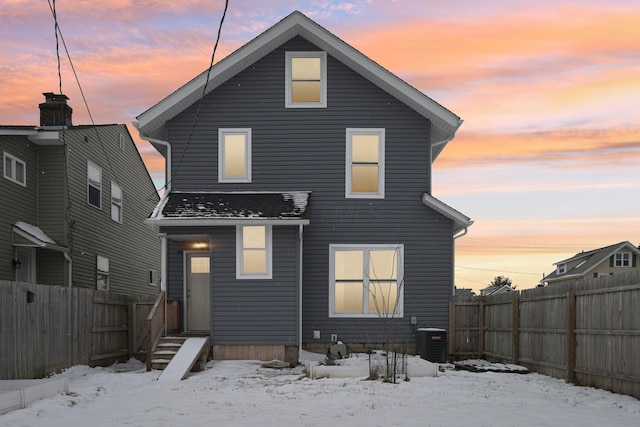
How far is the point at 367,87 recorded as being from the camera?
17.7m

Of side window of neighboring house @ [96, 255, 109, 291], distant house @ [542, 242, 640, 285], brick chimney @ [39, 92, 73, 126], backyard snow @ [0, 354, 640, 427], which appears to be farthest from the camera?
distant house @ [542, 242, 640, 285]

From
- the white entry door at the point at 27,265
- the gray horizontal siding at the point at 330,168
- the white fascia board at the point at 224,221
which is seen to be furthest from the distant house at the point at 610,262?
the white entry door at the point at 27,265

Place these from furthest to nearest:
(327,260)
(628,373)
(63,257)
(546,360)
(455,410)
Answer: (63,257)
(327,260)
(546,360)
(628,373)
(455,410)

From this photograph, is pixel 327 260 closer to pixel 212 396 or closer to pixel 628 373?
pixel 212 396

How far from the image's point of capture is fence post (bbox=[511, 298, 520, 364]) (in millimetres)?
15047

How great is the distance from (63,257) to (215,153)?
22.0ft

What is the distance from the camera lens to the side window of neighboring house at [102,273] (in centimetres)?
2283

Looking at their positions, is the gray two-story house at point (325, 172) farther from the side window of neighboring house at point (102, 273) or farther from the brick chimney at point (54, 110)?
the side window of neighboring house at point (102, 273)

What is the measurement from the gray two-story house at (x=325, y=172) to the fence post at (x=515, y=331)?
2374 mm

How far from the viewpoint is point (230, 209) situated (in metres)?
16.2

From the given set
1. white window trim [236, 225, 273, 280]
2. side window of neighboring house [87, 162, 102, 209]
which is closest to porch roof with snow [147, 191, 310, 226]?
white window trim [236, 225, 273, 280]

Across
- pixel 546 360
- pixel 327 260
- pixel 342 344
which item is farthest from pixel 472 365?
pixel 327 260

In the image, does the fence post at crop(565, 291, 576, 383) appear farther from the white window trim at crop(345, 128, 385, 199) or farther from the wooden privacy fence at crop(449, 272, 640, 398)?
the white window trim at crop(345, 128, 385, 199)

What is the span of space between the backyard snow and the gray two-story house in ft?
12.3
